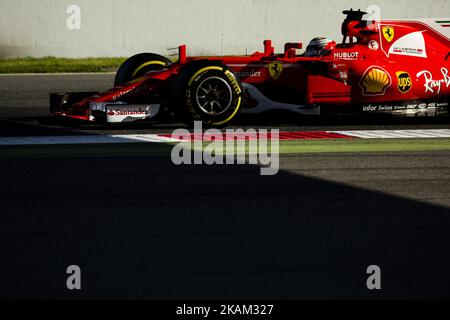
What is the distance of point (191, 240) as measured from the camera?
18.5ft

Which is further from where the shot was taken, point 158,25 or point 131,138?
point 158,25

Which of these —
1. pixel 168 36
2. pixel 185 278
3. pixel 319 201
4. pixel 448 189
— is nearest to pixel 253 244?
pixel 185 278

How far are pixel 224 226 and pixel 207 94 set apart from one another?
4.29m

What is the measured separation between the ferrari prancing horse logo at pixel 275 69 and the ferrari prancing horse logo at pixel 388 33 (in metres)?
1.34

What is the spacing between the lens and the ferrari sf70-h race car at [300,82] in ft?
33.0

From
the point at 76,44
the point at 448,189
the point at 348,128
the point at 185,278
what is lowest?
the point at 185,278

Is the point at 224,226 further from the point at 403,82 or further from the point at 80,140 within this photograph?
the point at 403,82

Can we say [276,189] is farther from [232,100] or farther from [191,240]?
[232,100]

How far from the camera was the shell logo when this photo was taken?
34.9 feet

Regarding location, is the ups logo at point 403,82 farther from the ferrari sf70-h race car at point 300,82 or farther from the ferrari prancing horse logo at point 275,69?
the ferrari prancing horse logo at point 275,69

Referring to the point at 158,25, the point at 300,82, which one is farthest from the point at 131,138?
the point at 158,25

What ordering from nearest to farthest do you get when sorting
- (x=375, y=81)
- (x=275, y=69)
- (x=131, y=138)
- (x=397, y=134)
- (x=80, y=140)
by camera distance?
(x=80, y=140) → (x=131, y=138) → (x=397, y=134) → (x=275, y=69) → (x=375, y=81)

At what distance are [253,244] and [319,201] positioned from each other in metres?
1.21

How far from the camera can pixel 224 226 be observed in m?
5.95
